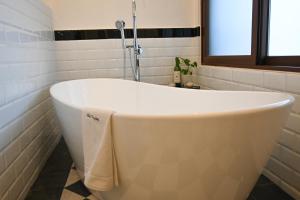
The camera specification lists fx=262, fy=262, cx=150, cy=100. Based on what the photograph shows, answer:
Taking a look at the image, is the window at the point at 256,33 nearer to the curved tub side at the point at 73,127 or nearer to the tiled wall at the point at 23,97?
the curved tub side at the point at 73,127

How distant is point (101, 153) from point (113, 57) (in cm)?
187

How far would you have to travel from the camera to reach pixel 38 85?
6.10 feet

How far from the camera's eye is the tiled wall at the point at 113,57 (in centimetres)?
265

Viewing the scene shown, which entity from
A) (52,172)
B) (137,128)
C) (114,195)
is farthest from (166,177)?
(52,172)

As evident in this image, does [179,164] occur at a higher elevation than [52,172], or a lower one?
higher

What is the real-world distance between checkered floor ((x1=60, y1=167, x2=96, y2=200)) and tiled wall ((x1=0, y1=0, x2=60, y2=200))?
215 millimetres

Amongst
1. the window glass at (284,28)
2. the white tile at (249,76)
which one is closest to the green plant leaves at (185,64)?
the white tile at (249,76)

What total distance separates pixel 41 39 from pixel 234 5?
155cm

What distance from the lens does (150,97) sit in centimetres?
202

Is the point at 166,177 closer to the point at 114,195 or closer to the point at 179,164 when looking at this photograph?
the point at 179,164

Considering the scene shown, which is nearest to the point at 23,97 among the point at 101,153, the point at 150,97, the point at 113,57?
the point at 101,153

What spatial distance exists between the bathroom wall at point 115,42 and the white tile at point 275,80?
1.33 m

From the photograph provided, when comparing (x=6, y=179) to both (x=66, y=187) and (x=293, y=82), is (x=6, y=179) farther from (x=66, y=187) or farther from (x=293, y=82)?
(x=293, y=82)

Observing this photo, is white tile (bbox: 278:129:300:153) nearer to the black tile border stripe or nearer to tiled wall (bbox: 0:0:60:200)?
tiled wall (bbox: 0:0:60:200)
